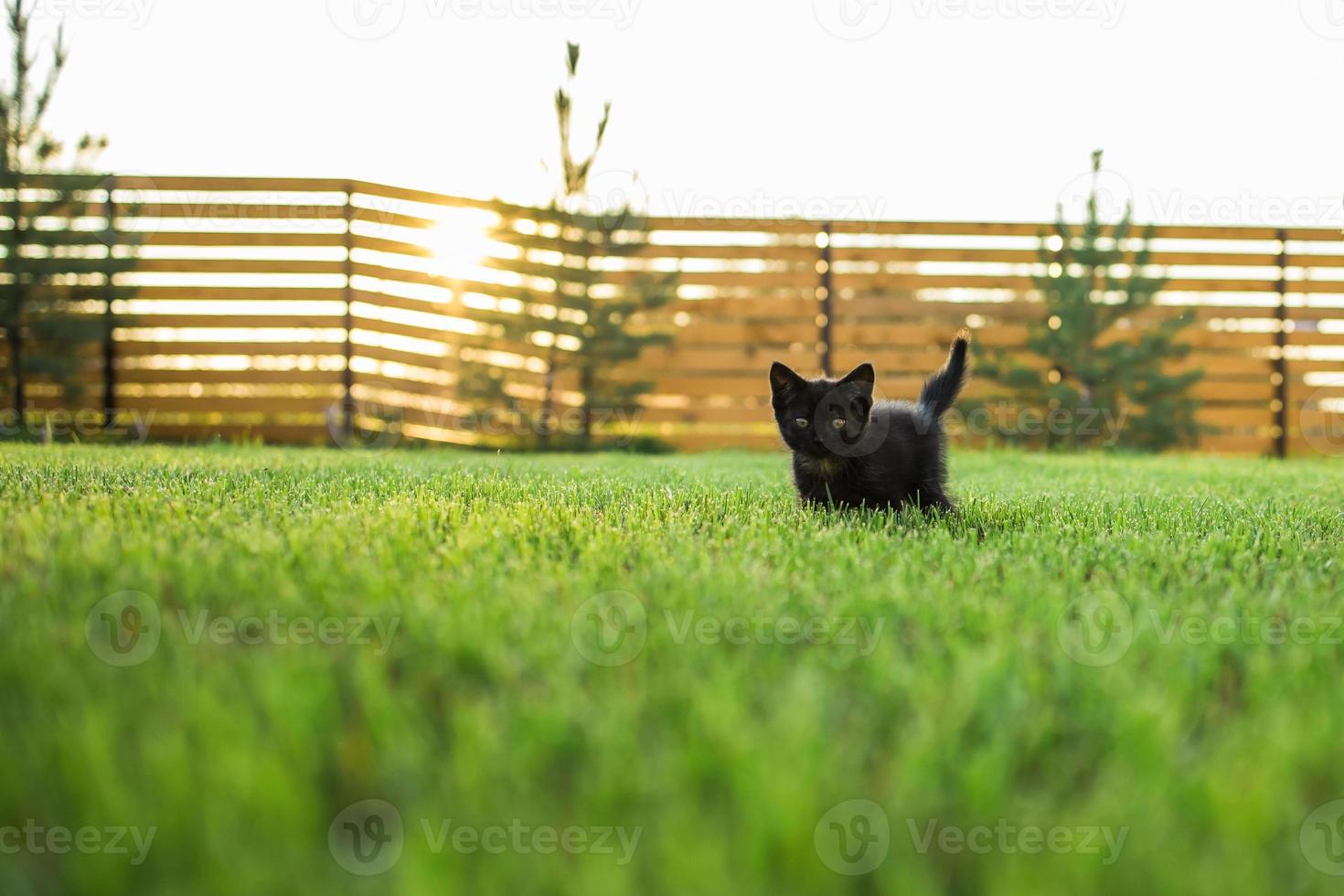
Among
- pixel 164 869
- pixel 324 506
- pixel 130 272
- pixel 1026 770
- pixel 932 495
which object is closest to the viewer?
pixel 164 869

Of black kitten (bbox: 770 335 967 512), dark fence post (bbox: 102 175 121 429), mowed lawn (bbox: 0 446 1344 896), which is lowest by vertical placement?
mowed lawn (bbox: 0 446 1344 896)

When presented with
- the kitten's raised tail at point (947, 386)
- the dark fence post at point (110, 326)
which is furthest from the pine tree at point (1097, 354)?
the dark fence post at point (110, 326)

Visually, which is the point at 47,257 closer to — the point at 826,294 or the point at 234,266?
the point at 234,266

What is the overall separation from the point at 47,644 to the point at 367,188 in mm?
7165

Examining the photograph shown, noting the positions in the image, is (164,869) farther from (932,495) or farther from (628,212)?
(628,212)

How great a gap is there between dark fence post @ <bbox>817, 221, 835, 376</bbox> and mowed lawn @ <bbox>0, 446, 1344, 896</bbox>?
6475 mm

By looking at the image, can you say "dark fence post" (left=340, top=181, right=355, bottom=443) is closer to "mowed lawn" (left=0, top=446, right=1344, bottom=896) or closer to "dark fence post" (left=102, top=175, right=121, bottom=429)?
"dark fence post" (left=102, top=175, right=121, bottom=429)

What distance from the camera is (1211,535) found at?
7.20ft

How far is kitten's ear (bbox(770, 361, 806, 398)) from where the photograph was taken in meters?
3.00

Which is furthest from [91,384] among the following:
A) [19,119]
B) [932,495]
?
[932,495]

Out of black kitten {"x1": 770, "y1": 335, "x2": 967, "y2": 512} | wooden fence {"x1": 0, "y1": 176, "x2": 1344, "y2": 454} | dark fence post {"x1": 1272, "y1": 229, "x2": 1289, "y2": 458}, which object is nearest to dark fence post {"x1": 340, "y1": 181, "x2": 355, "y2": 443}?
wooden fence {"x1": 0, "y1": 176, "x2": 1344, "y2": 454}

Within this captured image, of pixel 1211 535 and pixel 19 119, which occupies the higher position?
pixel 19 119

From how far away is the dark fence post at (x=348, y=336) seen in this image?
7.35 meters

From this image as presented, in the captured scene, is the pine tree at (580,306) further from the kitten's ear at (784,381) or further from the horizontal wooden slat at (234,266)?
the kitten's ear at (784,381)
